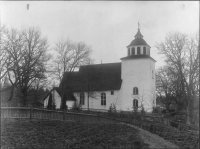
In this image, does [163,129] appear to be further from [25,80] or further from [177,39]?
[25,80]

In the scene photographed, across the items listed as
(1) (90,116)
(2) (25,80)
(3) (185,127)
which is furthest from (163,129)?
(2) (25,80)

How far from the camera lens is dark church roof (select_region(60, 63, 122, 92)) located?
41031 millimetres

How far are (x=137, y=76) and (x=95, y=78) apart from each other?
777 centimetres

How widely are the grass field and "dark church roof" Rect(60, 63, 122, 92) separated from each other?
24.3 metres

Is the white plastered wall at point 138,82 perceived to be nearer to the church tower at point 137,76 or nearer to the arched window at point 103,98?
the church tower at point 137,76

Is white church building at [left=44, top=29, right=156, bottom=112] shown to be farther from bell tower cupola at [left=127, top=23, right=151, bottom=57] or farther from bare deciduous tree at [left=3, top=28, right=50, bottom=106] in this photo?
bare deciduous tree at [left=3, top=28, right=50, bottom=106]

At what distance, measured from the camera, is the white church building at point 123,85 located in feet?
129

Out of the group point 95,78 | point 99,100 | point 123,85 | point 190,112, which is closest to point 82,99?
point 99,100

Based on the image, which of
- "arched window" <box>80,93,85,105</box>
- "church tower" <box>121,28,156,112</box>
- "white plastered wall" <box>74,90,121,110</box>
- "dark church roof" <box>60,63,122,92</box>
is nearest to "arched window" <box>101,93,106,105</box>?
"white plastered wall" <box>74,90,121,110</box>

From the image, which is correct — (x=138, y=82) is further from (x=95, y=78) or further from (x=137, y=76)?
(x=95, y=78)

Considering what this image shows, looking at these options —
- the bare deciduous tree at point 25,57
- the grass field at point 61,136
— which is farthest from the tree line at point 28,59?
the grass field at point 61,136

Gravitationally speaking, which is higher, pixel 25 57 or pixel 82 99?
pixel 25 57

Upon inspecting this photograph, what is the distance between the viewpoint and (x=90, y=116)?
2148 centimetres

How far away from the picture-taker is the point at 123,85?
134 feet
